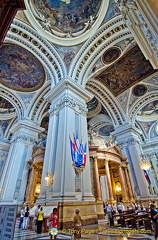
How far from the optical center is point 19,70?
11359 millimetres

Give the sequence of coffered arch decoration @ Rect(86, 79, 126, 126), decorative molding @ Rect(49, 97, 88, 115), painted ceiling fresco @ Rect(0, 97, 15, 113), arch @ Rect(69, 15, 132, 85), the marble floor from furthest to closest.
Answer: painted ceiling fresco @ Rect(0, 97, 15, 113), coffered arch decoration @ Rect(86, 79, 126, 126), arch @ Rect(69, 15, 132, 85), decorative molding @ Rect(49, 97, 88, 115), the marble floor

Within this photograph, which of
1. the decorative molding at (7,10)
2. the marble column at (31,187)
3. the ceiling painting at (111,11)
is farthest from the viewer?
the marble column at (31,187)

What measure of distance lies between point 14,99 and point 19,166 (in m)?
6.14

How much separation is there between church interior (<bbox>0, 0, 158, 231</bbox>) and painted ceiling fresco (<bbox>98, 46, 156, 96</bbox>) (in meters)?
0.07

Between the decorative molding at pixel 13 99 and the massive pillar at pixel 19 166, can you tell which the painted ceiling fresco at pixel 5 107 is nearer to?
the decorative molding at pixel 13 99

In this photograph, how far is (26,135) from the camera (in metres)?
12.3

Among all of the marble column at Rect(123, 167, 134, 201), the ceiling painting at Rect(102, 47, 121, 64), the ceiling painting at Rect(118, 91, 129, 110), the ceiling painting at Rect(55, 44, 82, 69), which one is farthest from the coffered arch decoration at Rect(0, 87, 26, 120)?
the marble column at Rect(123, 167, 134, 201)

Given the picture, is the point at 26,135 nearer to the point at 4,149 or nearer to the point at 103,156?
the point at 4,149

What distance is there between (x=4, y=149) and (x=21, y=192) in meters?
6.89

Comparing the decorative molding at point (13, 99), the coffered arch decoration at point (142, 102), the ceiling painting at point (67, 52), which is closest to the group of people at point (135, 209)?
the coffered arch decoration at point (142, 102)

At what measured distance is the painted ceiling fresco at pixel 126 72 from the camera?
1071 cm

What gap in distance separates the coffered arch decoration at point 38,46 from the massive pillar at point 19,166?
5.20 metres

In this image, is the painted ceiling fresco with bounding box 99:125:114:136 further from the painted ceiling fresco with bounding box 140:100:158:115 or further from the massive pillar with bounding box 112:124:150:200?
the painted ceiling fresco with bounding box 140:100:158:115

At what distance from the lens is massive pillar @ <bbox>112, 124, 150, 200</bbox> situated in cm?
1081
